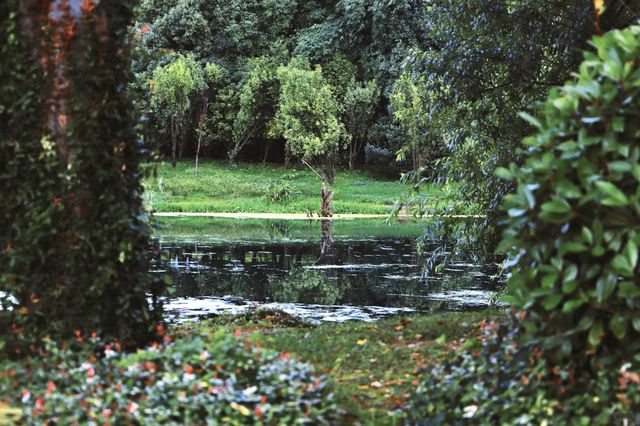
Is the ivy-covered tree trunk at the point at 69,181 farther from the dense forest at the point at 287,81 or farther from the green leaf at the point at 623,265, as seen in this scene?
the dense forest at the point at 287,81

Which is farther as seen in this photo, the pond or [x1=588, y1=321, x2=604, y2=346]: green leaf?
the pond

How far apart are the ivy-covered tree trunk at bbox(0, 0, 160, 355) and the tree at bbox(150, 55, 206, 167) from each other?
38.5 m

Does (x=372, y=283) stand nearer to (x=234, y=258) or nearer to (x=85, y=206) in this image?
(x=234, y=258)

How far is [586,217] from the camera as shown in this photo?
169 inches

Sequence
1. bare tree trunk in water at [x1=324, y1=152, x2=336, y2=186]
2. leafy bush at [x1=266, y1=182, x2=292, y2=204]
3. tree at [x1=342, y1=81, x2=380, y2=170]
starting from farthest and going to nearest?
1. tree at [x1=342, y1=81, x2=380, y2=170]
2. bare tree trunk in water at [x1=324, y1=152, x2=336, y2=186]
3. leafy bush at [x1=266, y1=182, x2=292, y2=204]

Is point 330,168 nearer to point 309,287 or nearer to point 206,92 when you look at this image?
point 206,92

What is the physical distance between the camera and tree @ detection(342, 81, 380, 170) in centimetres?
4778

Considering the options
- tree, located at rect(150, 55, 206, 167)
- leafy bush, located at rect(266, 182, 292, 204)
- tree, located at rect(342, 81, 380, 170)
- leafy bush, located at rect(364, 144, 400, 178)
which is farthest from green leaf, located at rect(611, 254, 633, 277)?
tree, located at rect(342, 81, 380, 170)

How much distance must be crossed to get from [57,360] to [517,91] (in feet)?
25.5

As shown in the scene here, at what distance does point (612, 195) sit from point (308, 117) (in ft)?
136

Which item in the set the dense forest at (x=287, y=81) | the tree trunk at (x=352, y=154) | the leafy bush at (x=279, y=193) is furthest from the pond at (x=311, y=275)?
the tree trunk at (x=352, y=154)

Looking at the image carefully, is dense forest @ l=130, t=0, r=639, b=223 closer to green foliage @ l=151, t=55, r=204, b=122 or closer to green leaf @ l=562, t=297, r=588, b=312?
green foliage @ l=151, t=55, r=204, b=122

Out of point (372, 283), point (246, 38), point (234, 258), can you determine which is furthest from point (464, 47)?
A: point (246, 38)

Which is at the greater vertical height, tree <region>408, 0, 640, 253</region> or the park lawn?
tree <region>408, 0, 640, 253</region>
